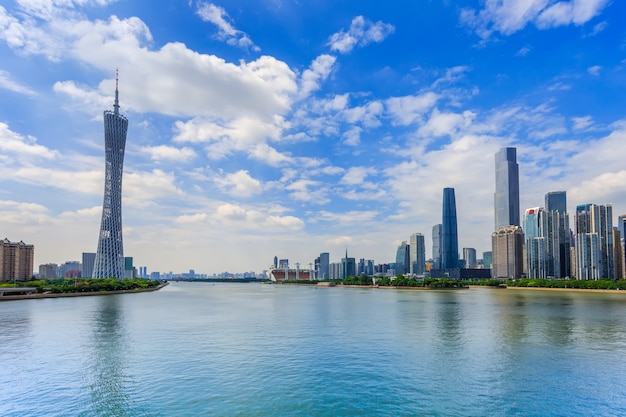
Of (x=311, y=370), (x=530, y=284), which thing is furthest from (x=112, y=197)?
(x=530, y=284)

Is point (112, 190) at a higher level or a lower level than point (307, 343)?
higher

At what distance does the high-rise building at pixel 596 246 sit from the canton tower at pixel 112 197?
192 m

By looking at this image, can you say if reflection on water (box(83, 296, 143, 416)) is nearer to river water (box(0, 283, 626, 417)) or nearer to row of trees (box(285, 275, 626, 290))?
river water (box(0, 283, 626, 417))

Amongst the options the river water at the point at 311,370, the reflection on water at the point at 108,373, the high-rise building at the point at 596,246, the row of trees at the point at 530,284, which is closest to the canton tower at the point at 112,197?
the river water at the point at 311,370

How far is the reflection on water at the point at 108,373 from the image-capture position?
19.6 meters

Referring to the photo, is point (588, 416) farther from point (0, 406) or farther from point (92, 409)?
point (0, 406)

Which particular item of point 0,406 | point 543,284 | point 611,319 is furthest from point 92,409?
point 543,284

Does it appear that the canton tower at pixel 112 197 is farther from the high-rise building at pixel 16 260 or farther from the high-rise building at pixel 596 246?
the high-rise building at pixel 596 246

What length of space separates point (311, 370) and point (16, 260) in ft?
542

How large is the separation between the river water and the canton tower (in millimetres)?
100024

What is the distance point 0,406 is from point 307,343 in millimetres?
21638

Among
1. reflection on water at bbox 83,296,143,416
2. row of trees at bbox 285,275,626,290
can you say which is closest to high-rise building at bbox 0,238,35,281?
reflection on water at bbox 83,296,143,416

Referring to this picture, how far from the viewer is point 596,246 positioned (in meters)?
172

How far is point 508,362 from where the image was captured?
93.1 ft
